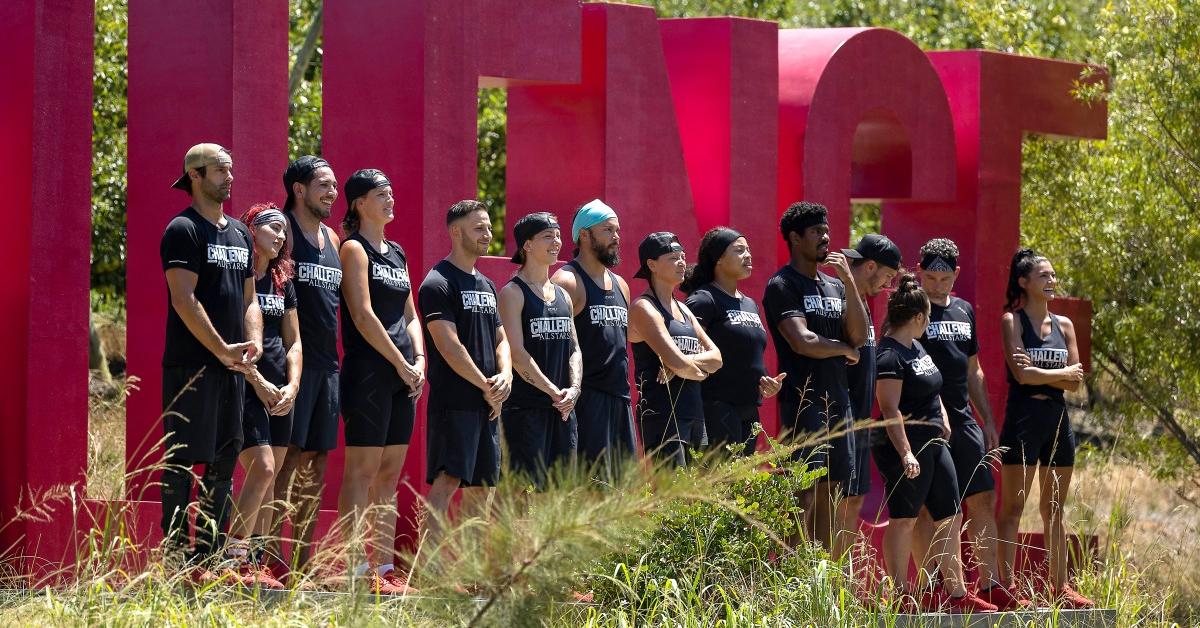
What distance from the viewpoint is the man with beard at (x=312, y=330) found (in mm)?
6625

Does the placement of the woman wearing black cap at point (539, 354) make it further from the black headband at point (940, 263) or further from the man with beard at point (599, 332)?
the black headband at point (940, 263)

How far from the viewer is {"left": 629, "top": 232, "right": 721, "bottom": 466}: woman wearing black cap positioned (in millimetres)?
7332

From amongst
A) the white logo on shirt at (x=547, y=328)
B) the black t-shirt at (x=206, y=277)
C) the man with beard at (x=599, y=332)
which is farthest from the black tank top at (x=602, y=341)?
the black t-shirt at (x=206, y=277)

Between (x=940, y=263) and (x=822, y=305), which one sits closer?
(x=822, y=305)

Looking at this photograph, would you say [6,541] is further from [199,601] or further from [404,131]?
[404,131]

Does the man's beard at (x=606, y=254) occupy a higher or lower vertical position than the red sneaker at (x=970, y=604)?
higher

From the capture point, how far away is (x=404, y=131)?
25.3 feet

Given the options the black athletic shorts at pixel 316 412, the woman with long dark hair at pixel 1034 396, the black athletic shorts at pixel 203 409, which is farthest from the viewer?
the woman with long dark hair at pixel 1034 396

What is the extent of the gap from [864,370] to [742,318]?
68 cm

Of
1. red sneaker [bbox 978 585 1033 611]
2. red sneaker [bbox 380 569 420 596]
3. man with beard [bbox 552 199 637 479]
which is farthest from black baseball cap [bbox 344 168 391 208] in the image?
red sneaker [bbox 978 585 1033 611]

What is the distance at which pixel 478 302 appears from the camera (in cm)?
698

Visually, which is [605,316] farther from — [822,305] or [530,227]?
[822,305]

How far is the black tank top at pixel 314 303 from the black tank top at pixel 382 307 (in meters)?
0.12

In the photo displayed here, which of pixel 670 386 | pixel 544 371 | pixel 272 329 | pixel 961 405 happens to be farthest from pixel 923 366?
pixel 272 329
